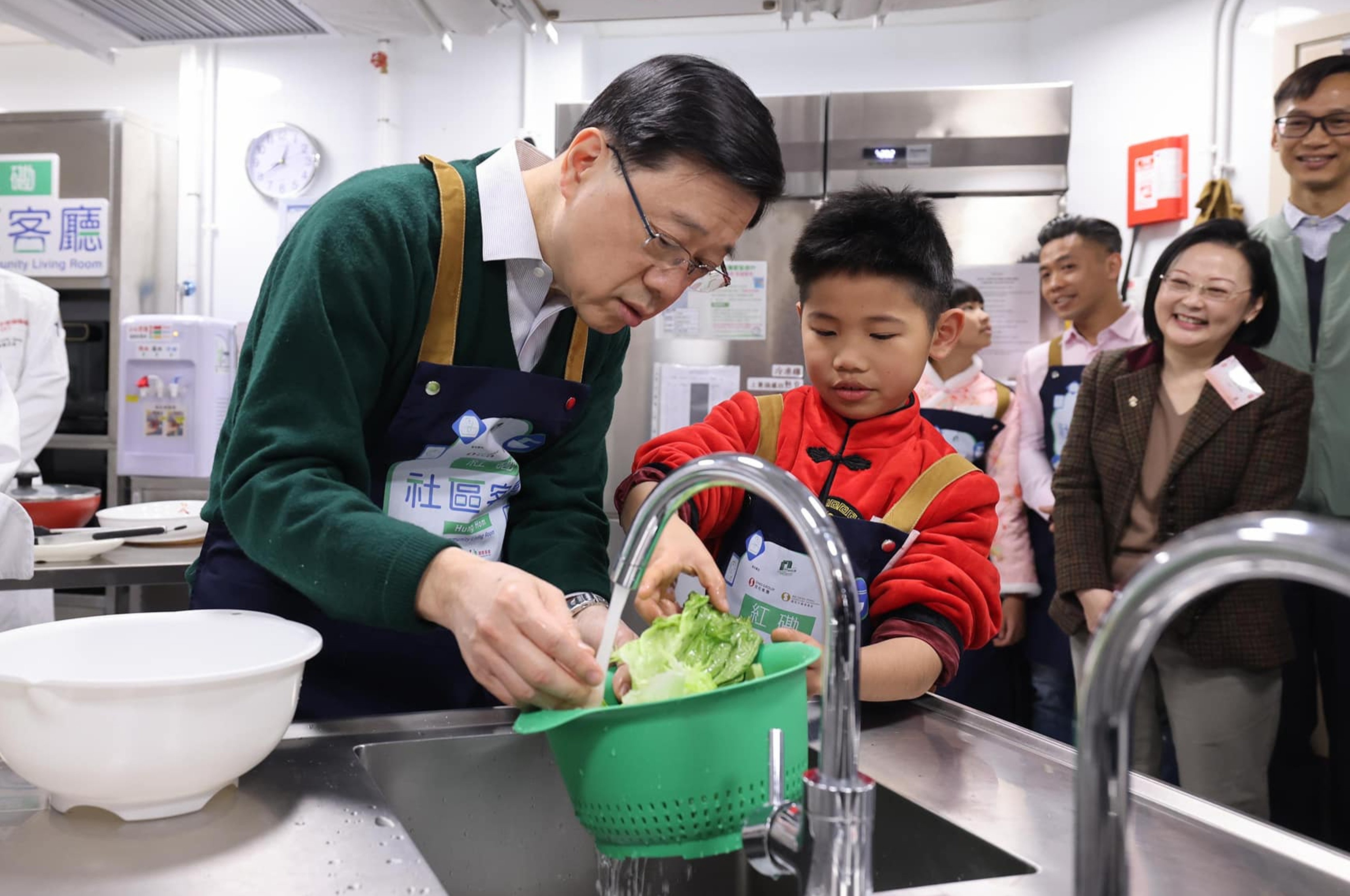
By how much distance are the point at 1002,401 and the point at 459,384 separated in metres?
2.36

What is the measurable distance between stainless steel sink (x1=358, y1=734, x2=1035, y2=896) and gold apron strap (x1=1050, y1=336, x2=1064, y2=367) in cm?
244

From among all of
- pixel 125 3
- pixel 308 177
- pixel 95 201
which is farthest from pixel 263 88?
pixel 125 3

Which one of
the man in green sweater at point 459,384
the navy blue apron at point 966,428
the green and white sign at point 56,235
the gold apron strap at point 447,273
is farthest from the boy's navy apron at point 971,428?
the green and white sign at point 56,235

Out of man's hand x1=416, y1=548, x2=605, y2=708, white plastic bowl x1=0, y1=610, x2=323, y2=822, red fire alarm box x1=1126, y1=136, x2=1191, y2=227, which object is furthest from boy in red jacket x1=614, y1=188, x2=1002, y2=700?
red fire alarm box x1=1126, y1=136, x2=1191, y2=227

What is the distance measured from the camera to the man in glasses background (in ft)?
8.11

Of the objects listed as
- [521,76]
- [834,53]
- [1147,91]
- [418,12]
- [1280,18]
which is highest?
[834,53]

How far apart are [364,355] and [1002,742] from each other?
2.63ft

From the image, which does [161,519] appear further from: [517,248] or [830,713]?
[830,713]

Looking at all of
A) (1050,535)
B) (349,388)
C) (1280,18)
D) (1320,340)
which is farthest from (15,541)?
(1280,18)

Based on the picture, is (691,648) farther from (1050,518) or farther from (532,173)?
(1050,518)

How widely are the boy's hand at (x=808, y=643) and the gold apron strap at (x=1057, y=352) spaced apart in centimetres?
229

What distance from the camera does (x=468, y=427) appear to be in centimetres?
118

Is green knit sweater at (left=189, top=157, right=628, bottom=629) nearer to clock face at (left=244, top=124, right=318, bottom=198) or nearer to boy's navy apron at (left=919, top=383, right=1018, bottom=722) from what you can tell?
boy's navy apron at (left=919, top=383, right=1018, bottom=722)

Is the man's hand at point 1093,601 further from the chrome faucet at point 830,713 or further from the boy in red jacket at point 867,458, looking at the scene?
the chrome faucet at point 830,713
